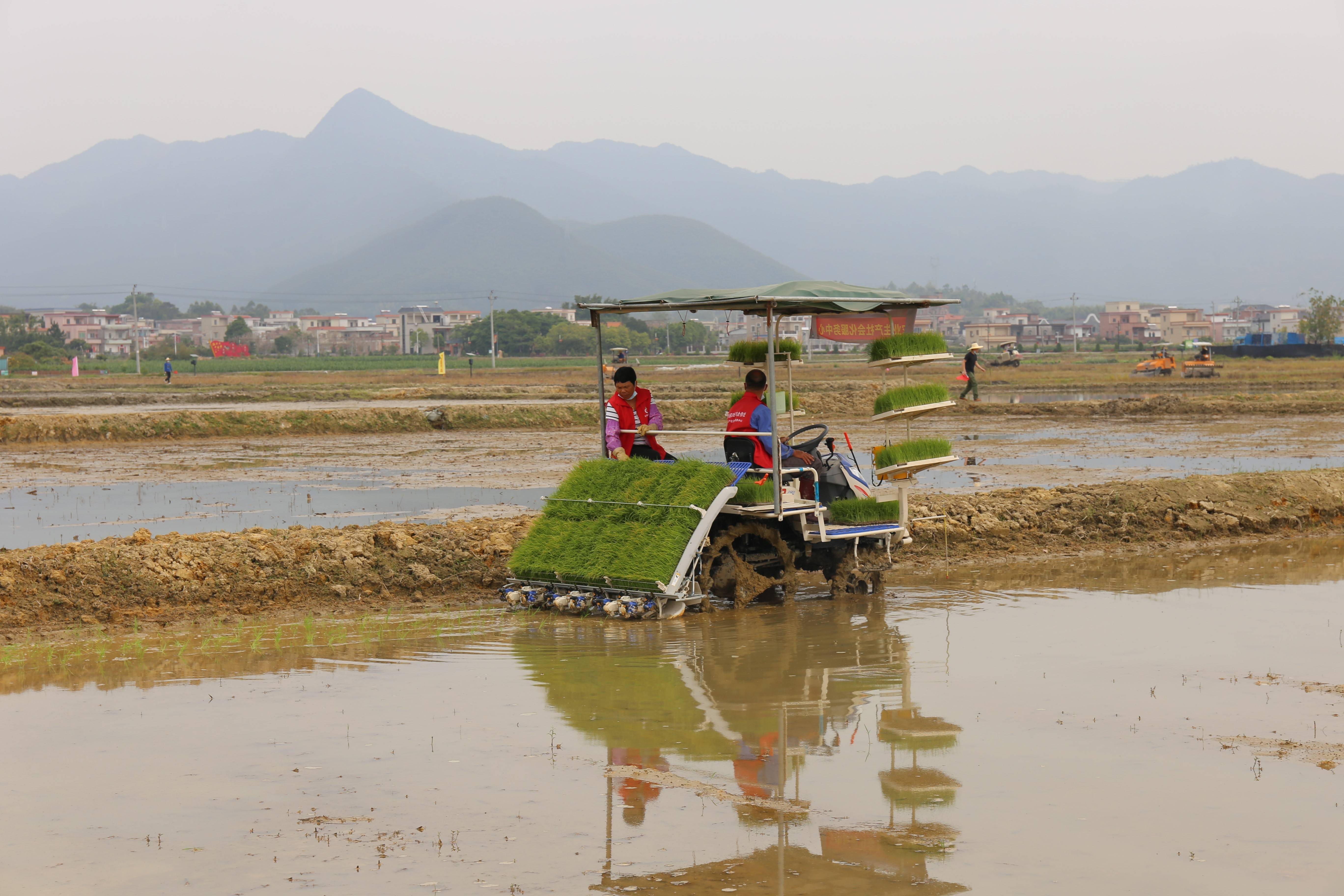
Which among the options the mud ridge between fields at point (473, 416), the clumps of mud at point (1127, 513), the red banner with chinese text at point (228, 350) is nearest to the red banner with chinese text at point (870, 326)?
the clumps of mud at point (1127, 513)

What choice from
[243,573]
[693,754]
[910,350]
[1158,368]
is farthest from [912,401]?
[1158,368]

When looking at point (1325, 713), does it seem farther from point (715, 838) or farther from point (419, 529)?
point (419, 529)

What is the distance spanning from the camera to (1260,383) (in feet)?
159

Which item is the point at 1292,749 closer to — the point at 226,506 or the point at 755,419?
the point at 755,419

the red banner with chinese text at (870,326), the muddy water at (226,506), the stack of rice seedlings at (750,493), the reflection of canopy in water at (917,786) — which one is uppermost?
the red banner with chinese text at (870,326)

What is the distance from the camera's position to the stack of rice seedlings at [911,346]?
1080 centimetres

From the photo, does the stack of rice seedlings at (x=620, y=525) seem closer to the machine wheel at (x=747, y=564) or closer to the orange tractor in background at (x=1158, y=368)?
the machine wheel at (x=747, y=564)

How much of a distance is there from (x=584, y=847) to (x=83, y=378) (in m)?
69.4

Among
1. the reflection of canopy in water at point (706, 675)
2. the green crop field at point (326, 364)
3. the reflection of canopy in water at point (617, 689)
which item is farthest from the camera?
the green crop field at point (326, 364)

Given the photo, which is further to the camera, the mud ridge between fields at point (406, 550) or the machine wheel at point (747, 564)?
the mud ridge between fields at point (406, 550)

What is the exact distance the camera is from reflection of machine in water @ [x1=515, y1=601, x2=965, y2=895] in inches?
212

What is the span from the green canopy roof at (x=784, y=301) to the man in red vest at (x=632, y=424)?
→ 83 centimetres

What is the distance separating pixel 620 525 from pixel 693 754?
4067 mm

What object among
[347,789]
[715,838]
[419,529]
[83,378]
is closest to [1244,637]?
[715,838]
